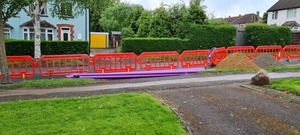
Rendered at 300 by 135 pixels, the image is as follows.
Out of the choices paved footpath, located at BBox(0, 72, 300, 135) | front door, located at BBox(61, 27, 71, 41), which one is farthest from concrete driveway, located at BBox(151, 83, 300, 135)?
front door, located at BBox(61, 27, 71, 41)

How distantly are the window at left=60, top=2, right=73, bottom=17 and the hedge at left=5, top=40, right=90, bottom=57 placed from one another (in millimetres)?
3202

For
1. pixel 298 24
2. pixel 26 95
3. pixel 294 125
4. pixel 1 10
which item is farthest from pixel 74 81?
pixel 298 24

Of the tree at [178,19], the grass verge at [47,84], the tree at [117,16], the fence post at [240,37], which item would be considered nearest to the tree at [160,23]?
the tree at [178,19]

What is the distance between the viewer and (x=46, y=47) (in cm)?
1906

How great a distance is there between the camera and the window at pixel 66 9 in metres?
15.9

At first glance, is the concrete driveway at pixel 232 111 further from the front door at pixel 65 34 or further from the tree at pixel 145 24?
the front door at pixel 65 34

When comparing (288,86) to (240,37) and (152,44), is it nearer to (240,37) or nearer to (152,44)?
(152,44)

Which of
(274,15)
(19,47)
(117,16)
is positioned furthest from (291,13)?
(19,47)

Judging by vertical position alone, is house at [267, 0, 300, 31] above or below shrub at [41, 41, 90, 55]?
above

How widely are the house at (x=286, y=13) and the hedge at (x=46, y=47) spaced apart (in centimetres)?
3775

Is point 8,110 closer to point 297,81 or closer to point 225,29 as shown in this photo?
point 297,81

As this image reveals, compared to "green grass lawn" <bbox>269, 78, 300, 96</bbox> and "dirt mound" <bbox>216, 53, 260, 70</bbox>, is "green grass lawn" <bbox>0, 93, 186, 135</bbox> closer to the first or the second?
"green grass lawn" <bbox>269, 78, 300, 96</bbox>

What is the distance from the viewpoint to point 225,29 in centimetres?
2472

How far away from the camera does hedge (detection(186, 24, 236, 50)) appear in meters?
23.4
